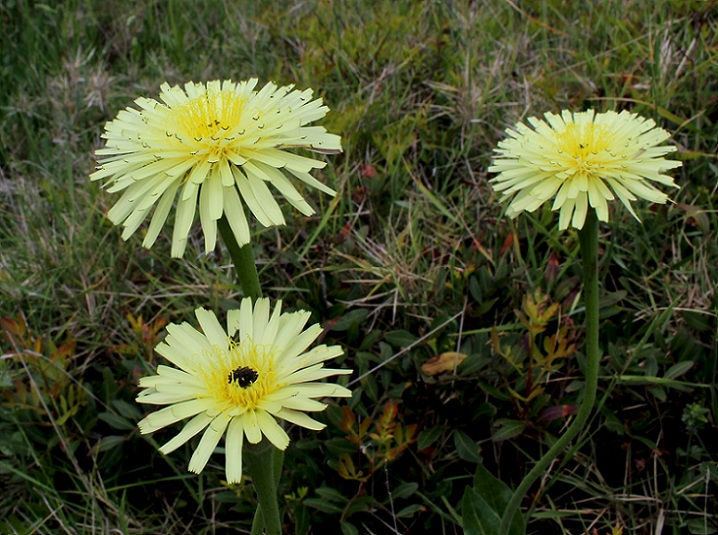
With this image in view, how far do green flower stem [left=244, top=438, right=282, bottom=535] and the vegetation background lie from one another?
0.68 meters

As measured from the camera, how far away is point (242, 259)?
1466 millimetres

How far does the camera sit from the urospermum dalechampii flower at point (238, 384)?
1.35 meters

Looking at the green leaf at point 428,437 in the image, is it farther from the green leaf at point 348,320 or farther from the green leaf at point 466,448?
the green leaf at point 348,320

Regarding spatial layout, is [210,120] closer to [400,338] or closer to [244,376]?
[244,376]

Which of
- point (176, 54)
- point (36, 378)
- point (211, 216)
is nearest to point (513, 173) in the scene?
point (211, 216)

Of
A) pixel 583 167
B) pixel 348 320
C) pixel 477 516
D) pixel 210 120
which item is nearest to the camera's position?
pixel 210 120


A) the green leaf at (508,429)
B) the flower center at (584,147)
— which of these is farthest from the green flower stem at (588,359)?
the green leaf at (508,429)

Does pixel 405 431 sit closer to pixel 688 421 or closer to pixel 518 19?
pixel 688 421

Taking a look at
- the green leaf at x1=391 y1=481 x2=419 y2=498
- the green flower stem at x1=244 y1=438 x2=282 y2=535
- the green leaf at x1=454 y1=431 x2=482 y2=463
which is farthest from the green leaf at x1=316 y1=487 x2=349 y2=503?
the green flower stem at x1=244 y1=438 x2=282 y2=535

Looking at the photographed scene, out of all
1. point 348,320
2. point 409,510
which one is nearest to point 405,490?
point 409,510

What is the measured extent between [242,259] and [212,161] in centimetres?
23

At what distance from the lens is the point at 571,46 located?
12.1ft

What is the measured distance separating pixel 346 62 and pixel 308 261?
1.32 meters

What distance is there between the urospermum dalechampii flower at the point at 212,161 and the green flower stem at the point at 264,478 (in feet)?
1.31
